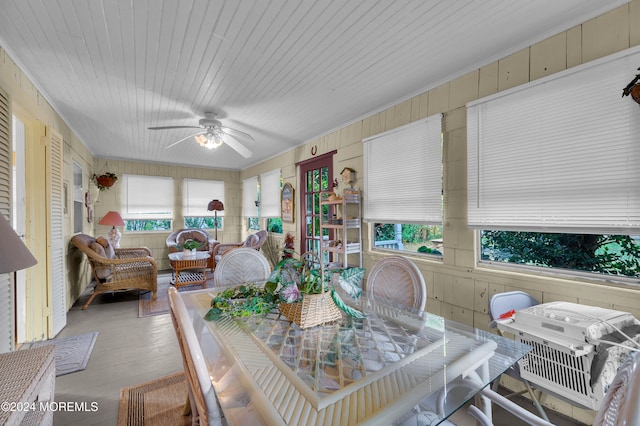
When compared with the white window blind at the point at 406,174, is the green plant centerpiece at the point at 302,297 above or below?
below

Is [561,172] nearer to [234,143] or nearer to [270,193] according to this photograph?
[234,143]

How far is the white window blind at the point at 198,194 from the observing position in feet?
22.6

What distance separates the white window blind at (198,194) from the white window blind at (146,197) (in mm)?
320

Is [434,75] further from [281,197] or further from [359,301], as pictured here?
[281,197]

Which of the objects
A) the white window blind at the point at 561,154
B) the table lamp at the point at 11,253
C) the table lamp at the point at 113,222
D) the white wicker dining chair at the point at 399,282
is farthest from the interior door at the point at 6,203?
the white window blind at the point at 561,154

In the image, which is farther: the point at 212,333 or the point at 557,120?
the point at 557,120

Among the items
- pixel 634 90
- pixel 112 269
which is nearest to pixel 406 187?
pixel 634 90

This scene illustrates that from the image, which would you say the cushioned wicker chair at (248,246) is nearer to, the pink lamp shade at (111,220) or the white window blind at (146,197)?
the pink lamp shade at (111,220)

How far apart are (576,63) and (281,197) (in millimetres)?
4356

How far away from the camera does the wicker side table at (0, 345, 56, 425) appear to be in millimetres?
1048

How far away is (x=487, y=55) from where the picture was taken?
2193 mm

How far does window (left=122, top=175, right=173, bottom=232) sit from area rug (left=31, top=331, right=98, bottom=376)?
3834mm

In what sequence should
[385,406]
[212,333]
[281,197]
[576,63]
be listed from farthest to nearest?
[281,197], [576,63], [212,333], [385,406]

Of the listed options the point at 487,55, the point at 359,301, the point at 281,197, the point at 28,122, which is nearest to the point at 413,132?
the point at 487,55
